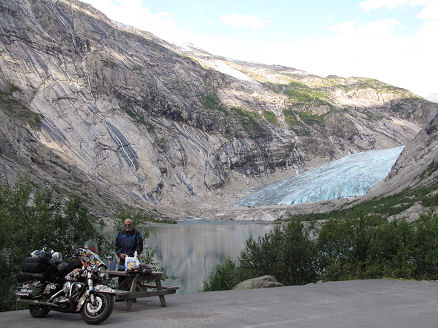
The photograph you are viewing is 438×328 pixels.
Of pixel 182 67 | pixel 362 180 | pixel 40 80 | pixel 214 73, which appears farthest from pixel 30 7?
pixel 362 180

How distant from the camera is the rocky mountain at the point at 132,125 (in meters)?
95.1

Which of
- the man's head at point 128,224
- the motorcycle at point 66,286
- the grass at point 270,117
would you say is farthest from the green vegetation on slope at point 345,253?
the grass at point 270,117

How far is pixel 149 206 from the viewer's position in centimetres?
10212

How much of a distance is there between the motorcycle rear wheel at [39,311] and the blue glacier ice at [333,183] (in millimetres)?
110981

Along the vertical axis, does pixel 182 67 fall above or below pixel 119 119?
above

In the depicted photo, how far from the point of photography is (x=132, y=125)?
405ft

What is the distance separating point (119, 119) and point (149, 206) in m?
31.7

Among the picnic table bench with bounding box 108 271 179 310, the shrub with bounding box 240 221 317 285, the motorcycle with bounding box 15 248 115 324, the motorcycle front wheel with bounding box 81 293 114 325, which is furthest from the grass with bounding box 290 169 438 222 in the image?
the motorcycle front wheel with bounding box 81 293 114 325

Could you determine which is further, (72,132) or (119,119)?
(119,119)

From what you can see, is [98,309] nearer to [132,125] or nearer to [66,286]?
[66,286]

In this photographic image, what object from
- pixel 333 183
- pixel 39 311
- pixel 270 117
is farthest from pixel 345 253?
pixel 270 117

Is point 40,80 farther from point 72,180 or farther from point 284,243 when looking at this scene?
point 284,243

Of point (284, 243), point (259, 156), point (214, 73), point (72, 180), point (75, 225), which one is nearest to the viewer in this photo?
point (75, 225)

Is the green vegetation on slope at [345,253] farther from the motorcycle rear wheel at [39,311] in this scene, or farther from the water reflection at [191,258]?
the motorcycle rear wheel at [39,311]
